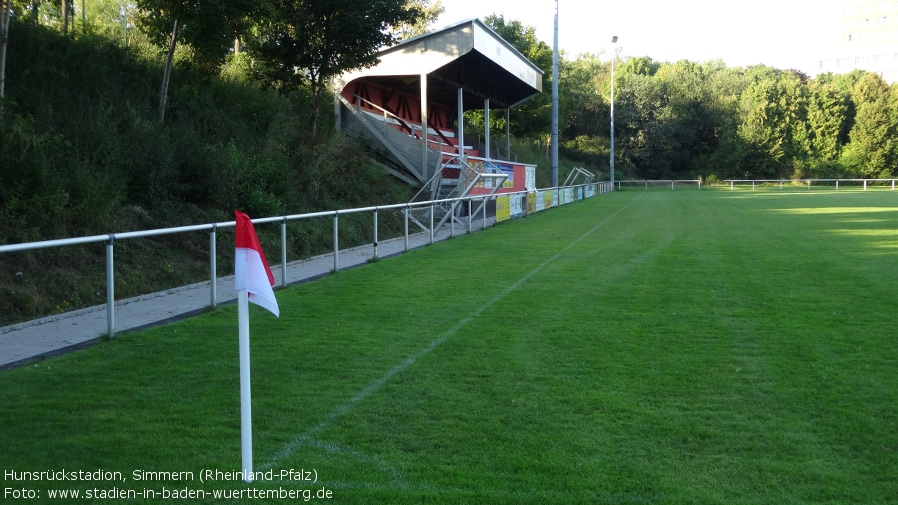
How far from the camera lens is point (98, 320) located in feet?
29.7

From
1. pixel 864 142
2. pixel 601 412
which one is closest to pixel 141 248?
pixel 601 412

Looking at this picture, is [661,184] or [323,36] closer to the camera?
[323,36]

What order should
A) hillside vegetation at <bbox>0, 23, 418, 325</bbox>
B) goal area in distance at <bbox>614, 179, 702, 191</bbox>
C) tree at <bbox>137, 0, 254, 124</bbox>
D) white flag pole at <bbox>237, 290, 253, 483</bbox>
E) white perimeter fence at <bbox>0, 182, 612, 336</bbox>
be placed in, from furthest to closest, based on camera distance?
goal area in distance at <bbox>614, 179, 702, 191</bbox>
tree at <bbox>137, 0, 254, 124</bbox>
hillside vegetation at <bbox>0, 23, 418, 325</bbox>
white perimeter fence at <bbox>0, 182, 612, 336</bbox>
white flag pole at <bbox>237, 290, 253, 483</bbox>

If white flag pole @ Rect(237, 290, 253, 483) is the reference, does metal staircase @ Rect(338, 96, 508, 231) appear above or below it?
above

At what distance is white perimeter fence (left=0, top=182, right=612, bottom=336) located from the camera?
7961 millimetres

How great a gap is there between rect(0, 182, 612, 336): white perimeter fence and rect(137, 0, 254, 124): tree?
450cm

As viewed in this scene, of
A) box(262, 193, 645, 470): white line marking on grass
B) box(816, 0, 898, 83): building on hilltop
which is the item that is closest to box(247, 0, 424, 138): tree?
box(262, 193, 645, 470): white line marking on grass

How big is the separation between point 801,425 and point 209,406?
13.5 feet

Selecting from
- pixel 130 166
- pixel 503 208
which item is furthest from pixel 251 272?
pixel 503 208

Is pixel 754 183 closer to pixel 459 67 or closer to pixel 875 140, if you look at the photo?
pixel 875 140

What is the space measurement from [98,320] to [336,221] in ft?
16.7

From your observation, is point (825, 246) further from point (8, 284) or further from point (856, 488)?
point (8, 284)

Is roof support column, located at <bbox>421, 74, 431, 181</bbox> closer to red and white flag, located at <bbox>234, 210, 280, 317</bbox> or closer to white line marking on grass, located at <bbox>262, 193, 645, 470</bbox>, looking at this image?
white line marking on grass, located at <bbox>262, 193, 645, 470</bbox>

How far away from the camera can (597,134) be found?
8350 cm
